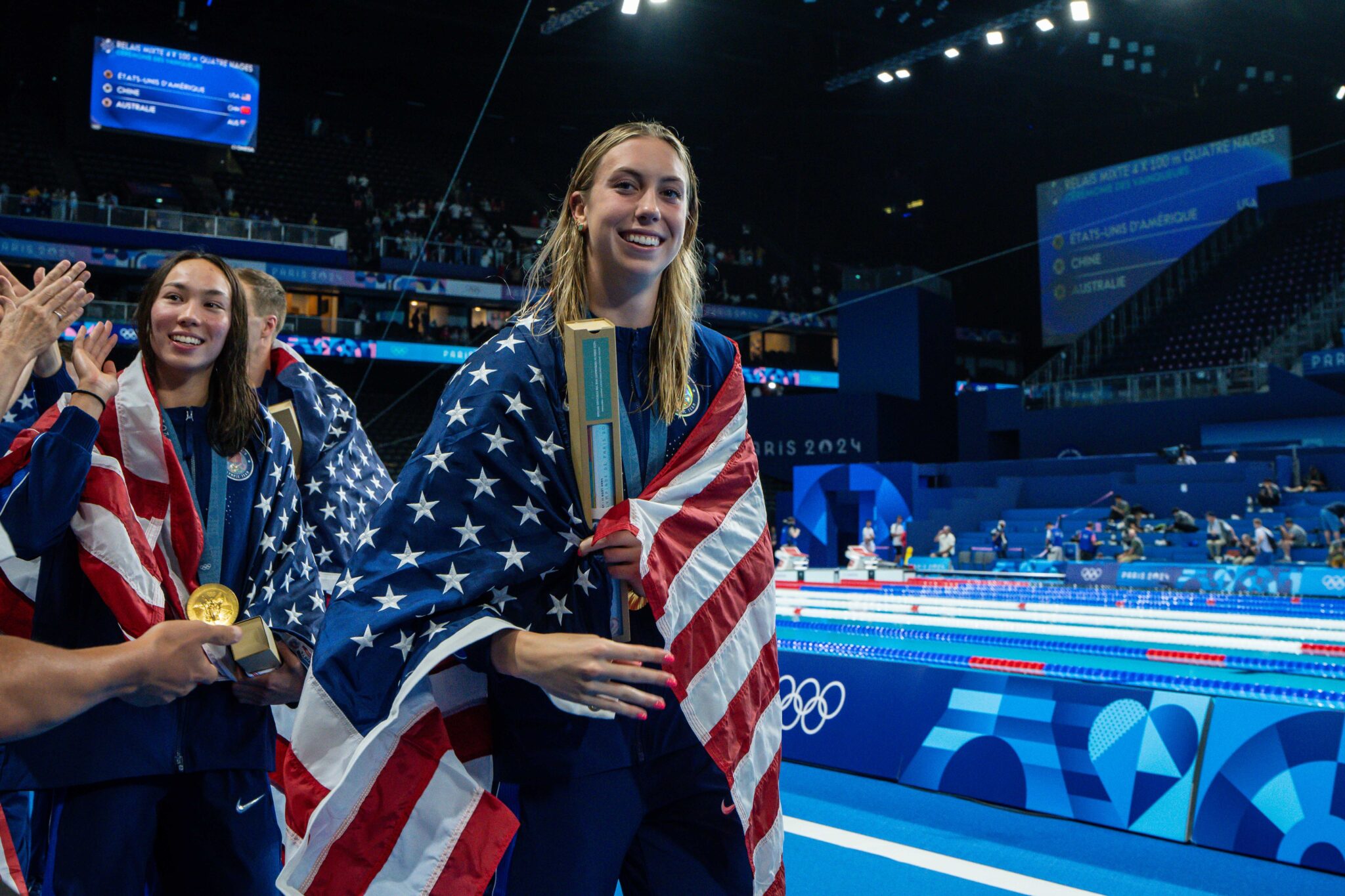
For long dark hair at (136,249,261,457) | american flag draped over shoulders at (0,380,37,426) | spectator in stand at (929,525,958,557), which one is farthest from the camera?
spectator in stand at (929,525,958,557)

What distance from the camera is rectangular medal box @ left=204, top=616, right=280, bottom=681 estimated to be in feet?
6.08

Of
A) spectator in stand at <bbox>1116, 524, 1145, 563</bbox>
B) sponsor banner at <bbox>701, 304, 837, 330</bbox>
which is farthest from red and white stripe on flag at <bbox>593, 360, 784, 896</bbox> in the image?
sponsor banner at <bbox>701, 304, 837, 330</bbox>

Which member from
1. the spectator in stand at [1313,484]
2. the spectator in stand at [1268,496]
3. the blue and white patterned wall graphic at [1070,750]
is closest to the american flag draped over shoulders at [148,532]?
the blue and white patterned wall graphic at [1070,750]

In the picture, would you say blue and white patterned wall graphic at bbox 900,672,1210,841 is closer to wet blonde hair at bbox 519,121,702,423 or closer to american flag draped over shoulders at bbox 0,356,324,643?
wet blonde hair at bbox 519,121,702,423

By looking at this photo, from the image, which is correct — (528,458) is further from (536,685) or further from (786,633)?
(786,633)

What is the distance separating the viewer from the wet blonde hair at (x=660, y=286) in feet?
5.50

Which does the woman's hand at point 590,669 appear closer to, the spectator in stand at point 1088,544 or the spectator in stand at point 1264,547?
the spectator in stand at point 1264,547

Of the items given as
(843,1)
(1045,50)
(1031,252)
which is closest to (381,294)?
(843,1)

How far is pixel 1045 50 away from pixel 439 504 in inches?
983

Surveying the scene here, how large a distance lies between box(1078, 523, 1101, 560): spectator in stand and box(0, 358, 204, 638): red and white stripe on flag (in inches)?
568

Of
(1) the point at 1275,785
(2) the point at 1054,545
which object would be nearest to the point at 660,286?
(1) the point at 1275,785

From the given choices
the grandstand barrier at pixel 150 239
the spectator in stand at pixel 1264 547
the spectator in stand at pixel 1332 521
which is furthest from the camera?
the grandstand barrier at pixel 150 239

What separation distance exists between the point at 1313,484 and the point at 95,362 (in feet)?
53.8

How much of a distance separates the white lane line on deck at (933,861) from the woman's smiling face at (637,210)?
2.46 metres
